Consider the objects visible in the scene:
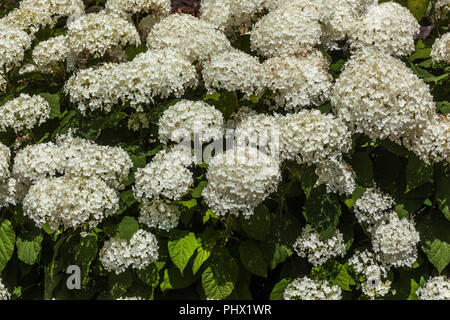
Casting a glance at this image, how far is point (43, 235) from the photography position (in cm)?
421

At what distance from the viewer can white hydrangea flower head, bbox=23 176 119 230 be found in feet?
11.5

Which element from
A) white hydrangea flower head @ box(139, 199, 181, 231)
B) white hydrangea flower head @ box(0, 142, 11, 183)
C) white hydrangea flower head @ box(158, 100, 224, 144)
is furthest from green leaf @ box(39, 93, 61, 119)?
white hydrangea flower head @ box(139, 199, 181, 231)

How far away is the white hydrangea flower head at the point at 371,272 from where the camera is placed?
385 cm

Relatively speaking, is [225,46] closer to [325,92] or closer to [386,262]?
[325,92]

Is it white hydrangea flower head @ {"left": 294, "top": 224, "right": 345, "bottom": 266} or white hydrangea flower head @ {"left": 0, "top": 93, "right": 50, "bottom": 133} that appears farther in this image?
white hydrangea flower head @ {"left": 0, "top": 93, "right": 50, "bottom": 133}

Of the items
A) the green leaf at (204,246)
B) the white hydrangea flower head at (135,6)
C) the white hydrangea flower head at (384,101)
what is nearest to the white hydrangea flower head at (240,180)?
the green leaf at (204,246)

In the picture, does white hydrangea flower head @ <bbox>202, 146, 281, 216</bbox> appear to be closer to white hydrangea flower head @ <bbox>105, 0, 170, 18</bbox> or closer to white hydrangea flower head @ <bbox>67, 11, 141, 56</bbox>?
white hydrangea flower head @ <bbox>67, 11, 141, 56</bbox>

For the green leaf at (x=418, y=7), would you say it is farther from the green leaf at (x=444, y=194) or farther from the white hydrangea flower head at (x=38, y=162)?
the white hydrangea flower head at (x=38, y=162)

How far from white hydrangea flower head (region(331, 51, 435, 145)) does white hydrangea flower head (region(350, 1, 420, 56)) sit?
2.07 ft

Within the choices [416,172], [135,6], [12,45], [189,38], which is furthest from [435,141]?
[12,45]

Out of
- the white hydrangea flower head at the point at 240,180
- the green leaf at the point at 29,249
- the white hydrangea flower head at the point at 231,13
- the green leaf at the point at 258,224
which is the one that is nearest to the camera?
the white hydrangea flower head at the point at 240,180

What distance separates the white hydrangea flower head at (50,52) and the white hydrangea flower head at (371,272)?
2709mm

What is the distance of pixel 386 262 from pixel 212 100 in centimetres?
164

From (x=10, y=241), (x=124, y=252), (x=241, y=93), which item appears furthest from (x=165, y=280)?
(x=241, y=93)
